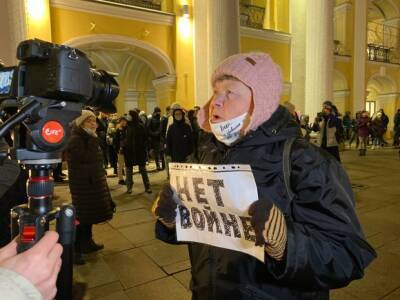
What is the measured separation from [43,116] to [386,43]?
25.0 metres

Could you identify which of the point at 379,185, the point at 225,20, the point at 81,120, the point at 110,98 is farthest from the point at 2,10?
the point at 379,185

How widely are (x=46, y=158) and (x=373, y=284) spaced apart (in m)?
2.91

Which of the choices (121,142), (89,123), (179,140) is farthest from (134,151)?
(89,123)

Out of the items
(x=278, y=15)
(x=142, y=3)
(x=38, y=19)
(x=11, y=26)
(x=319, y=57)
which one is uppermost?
(x=278, y=15)

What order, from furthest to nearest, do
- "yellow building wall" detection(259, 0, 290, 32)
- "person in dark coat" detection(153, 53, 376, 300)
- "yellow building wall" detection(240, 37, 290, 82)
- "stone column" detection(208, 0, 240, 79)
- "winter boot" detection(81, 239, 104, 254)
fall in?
"yellow building wall" detection(259, 0, 290, 32) → "yellow building wall" detection(240, 37, 290, 82) → "stone column" detection(208, 0, 240, 79) → "winter boot" detection(81, 239, 104, 254) → "person in dark coat" detection(153, 53, 376, 300)

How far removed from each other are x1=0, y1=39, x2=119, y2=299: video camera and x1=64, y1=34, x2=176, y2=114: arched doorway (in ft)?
16.1

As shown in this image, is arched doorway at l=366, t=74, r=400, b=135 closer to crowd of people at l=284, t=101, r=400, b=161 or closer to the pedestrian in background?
crowd of people at l=284, t=101, r=400, b=161

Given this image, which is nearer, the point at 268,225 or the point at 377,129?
the point at 268,225

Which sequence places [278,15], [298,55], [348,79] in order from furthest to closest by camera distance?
[348,79] < [278,15] < [298,55]

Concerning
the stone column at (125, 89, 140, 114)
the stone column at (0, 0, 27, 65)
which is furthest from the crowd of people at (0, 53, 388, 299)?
the stone column at (125, 89, 140, 114)

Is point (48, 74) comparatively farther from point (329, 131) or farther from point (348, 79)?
point (348, 79)

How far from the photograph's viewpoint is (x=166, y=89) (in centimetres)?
1278

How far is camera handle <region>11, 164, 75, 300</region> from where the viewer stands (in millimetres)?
905

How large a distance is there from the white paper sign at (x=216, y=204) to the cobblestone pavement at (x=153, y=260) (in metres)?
1.70
